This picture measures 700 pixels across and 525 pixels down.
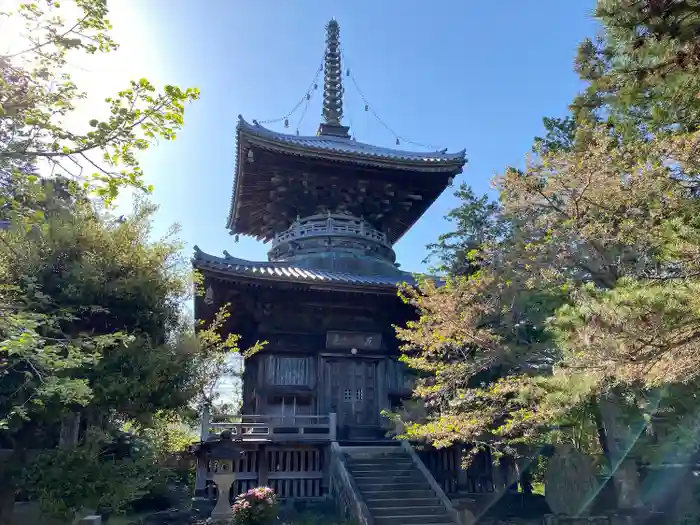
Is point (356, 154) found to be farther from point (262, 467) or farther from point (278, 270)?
point (262, 467)

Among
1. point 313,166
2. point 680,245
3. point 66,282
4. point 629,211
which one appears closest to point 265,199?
point 313,166

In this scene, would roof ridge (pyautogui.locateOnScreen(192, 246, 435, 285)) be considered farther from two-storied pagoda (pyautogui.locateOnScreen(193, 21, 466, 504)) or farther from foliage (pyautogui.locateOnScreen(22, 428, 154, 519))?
foliage (pyautogui.locateOnScreen(22, 428, 154, 519))

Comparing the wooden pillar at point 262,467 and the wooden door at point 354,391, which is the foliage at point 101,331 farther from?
the wooden door at point 354,391

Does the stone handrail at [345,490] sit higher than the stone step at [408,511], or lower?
higher

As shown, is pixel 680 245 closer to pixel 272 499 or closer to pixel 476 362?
pixel 476 362

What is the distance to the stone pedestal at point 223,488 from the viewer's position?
30.2 ft

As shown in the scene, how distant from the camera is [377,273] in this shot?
16047 millimetres

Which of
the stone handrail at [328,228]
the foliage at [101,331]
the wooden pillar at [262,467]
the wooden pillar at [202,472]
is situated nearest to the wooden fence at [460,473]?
the wooden pillar at [262,467]

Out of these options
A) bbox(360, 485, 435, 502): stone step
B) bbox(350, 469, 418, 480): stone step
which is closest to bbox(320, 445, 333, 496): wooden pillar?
bbox(350, 469, 418, 480): stone step

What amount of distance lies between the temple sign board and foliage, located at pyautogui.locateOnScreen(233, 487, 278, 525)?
5.37m

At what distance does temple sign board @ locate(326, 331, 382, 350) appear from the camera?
1401cm

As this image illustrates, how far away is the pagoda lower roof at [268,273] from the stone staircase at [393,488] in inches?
155

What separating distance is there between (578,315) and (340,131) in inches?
686

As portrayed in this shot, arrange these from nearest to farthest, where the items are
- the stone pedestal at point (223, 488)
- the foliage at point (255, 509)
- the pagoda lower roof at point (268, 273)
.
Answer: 1. the foliage at point (255, 509)
2. the stone pedestal at point (223, 488)
3. the pagoda lower roof at point (268, 273)
